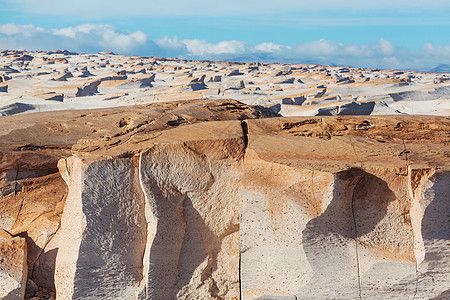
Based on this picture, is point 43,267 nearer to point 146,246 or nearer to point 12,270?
point 12,270

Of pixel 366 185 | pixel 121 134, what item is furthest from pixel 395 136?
pixel 121 134

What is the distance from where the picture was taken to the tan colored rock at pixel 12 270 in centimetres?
362

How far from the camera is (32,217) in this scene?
4094 mm

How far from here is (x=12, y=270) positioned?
3.65m

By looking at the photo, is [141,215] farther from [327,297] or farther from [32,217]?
[327,297]

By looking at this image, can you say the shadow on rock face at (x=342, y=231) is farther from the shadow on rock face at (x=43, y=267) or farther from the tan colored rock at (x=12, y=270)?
the tan colored rock at (x=12, y=270)

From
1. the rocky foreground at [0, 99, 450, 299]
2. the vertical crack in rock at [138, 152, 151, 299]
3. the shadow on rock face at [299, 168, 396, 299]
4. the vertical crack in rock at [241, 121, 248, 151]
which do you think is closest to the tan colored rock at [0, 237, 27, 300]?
the rocky foreground at [0, 99, 450, 299]

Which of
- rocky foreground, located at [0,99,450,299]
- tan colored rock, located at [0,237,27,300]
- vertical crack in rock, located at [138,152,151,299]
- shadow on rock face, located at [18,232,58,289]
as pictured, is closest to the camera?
rocky foreground, located at [0,99,450,299]

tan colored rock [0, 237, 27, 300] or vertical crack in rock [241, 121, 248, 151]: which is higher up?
vertical crack in rock [241, 121, 248, 151]

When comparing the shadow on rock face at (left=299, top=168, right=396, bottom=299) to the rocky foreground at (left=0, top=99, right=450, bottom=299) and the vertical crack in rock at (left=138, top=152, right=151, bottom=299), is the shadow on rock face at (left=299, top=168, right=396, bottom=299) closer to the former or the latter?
the rocky foreground at (left=0, top=99, right=450, bottom=299)

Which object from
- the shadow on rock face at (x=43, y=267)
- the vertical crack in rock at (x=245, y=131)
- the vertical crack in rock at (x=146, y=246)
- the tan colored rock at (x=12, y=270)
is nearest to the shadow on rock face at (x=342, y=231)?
the vertical crack in rock at (x=245, y=131)

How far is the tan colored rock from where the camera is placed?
142 inches

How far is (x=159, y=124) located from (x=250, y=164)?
1.16 meters

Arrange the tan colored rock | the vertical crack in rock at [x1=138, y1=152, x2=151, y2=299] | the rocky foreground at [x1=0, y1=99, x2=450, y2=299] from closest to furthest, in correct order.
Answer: the rocky foreground at [x1=0, y1=99, x2=450, y2=299] → the vertical crack in rock at [x1=138, y1=152, x2=151, y2=299] → the tan colored rock
